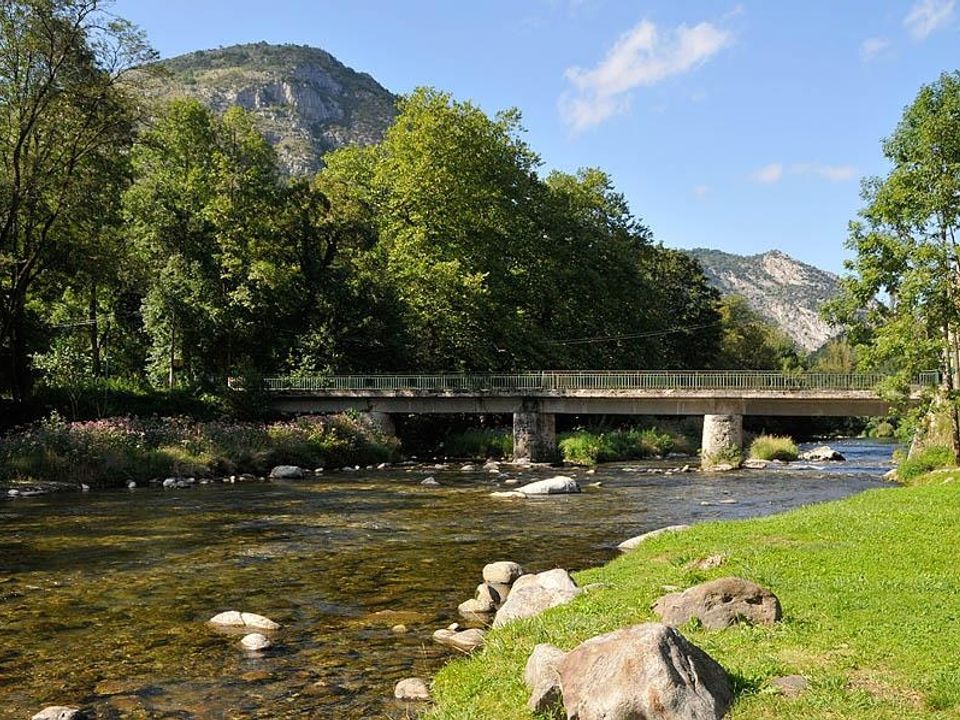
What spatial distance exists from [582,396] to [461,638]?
3568 cm

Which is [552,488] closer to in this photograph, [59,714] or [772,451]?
[59,714]

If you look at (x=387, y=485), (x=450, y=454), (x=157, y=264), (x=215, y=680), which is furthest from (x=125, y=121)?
(x=215, y=680)

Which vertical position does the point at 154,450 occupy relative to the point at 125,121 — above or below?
below

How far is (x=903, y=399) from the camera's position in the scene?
30.8 meters

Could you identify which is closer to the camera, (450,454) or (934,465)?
(934,465)

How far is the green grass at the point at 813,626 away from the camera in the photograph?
7.50 metres

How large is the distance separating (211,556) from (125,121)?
2737 cm

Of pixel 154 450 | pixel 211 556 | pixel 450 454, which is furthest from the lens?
pixel 450 454

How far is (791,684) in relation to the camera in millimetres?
7723

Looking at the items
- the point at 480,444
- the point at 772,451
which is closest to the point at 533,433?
the point at 480,444

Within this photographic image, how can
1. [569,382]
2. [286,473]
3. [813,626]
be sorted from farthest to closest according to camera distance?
1. [569,382]
2. [286,473]
3. [813,626]

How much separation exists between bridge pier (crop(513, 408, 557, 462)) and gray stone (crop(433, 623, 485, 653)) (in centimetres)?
3570

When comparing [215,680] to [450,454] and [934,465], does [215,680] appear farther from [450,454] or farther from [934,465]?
[450,454]

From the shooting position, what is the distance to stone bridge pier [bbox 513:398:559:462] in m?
47.8
